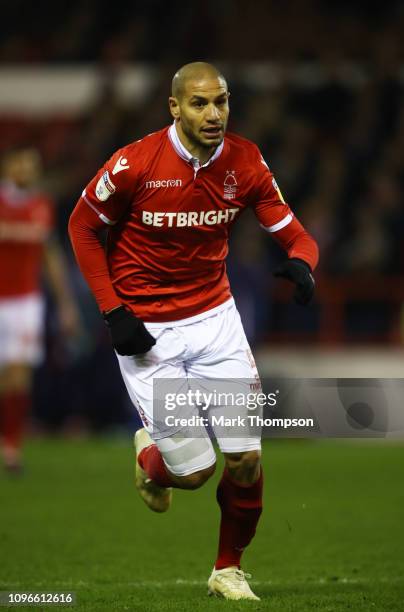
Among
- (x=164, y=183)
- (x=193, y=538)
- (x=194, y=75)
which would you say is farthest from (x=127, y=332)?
(x=193, y=538)

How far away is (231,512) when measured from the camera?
17.0 ft

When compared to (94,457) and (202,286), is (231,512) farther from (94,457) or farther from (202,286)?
(94,457)

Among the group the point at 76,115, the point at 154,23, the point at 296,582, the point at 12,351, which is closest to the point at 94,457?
the point at 12,351

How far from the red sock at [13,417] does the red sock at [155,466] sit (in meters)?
4.24

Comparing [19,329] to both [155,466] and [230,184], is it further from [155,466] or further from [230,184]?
[230,184]

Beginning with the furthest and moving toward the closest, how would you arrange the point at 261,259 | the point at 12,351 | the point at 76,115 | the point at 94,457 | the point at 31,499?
the point at 76,115 < the point at 261,259 < the point at 94,457 < the point at 12,351 < the point at 31,499

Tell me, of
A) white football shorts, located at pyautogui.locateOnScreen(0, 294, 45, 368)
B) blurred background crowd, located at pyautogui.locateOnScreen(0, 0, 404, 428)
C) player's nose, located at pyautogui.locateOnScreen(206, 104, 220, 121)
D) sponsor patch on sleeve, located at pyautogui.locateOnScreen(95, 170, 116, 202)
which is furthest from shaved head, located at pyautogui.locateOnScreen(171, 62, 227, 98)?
blurred background crowd, located at pyautogui.locateOnScreen(0, 0, 404, 428)

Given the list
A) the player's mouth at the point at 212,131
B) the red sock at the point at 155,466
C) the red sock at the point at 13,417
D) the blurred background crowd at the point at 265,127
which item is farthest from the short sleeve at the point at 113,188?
the blurred background crowd at the point at 265,127

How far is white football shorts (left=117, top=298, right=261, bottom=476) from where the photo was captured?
5.16m

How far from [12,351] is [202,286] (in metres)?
4.75

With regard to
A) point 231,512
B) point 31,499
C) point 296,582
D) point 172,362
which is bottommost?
A: point 31,499

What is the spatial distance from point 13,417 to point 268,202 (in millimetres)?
4955

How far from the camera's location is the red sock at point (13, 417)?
31.7 feet

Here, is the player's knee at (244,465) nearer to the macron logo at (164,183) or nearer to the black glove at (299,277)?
the black glove at (299,277)
